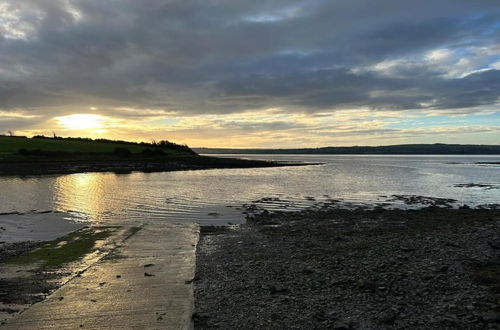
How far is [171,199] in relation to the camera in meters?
33.0

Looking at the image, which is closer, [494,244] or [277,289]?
[277,289]

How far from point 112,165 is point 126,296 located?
71.7m

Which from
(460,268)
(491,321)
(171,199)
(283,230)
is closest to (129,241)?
(283,230)

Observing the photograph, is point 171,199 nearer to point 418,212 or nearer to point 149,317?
point 418,212

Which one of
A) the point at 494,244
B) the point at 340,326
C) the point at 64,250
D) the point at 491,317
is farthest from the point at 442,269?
the point at 64,250

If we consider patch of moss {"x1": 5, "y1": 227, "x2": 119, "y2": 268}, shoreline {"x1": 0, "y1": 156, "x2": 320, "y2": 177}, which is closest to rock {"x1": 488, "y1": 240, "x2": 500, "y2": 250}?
patch of moss {"x1": 5, "y1": 227, "x2": 119, "y2": 268}

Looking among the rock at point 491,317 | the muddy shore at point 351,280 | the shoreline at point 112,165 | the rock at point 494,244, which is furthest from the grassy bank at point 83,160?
the rock at point 491,317

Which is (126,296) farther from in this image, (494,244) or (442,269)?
(494,244)

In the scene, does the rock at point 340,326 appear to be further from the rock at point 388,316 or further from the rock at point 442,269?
the rock at point 442,269

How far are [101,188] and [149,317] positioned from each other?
35209mm

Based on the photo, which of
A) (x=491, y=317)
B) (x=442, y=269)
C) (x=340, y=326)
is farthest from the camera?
(x=442, y=269)

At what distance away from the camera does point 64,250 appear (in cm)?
1443

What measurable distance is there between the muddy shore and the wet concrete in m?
0.46

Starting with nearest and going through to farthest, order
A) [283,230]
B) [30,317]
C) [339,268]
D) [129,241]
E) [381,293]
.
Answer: [30,317], [381,293], [339,268], [129,241], [283,230]
